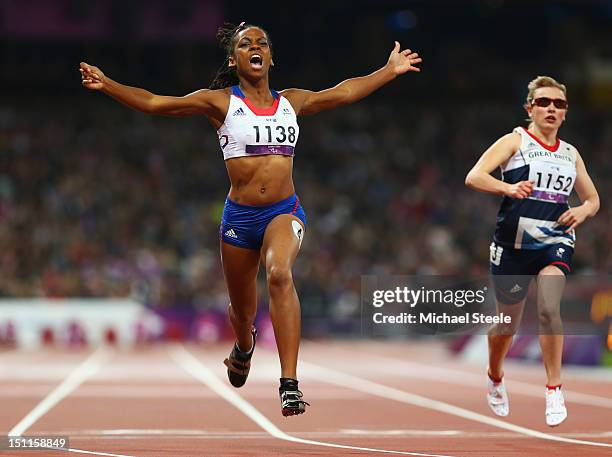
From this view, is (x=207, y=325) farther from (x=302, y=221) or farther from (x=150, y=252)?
(x=302, y=221)

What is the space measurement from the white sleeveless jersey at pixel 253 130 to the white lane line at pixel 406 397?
2.63m

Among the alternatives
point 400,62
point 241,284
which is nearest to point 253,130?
point 241,284

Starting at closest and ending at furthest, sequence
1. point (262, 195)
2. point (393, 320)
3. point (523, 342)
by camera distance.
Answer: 1. point (262, 195)
2. point (393, 320)
3. point (523, 342)

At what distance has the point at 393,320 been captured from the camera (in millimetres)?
9102

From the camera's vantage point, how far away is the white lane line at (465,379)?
11.8 meters

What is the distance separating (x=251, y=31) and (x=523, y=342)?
1183cm

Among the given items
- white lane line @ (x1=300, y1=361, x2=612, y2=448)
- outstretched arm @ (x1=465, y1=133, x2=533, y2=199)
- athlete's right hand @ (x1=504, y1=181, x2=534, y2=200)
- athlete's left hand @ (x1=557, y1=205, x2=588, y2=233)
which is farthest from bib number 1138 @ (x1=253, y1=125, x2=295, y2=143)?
white lane line @ (x1=300, y1=361, x2=612, y2=448)

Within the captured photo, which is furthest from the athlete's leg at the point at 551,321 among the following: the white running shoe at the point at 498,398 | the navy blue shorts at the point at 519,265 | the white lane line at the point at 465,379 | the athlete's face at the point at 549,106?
the white lane line at the point at 465,379

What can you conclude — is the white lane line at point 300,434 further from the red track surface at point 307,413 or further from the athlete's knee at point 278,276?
the athlete's knee at point 278,276

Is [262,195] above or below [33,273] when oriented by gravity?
below

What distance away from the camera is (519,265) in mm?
8414

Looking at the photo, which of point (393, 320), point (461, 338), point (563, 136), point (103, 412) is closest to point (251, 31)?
point (393, 320)

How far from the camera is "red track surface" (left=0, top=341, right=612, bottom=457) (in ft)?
24.9

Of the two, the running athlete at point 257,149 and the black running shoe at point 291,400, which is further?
the running athlete at point 257,149
